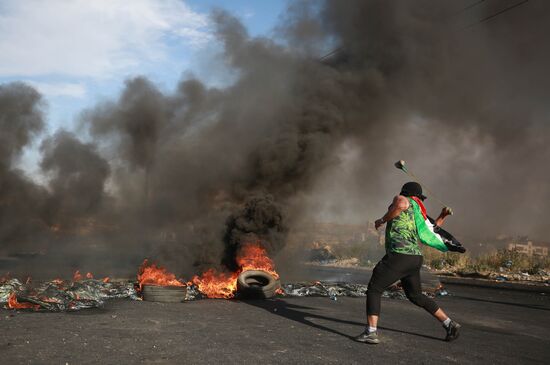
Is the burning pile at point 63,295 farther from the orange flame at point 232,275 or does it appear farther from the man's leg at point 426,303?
the man's leg at point 426,303

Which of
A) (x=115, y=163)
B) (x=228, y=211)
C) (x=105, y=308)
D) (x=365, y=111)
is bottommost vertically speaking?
(x=105, y=308)

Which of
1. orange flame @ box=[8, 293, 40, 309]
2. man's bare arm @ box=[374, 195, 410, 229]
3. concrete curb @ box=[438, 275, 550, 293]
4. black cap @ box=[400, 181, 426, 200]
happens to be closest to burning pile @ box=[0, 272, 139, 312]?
orange flame @ box=[8, 293, 40, 309]

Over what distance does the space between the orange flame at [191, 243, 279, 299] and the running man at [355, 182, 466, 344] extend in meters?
4.98

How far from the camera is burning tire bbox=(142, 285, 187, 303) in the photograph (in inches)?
342

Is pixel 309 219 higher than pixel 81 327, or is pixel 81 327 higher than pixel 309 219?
pixel 309 219

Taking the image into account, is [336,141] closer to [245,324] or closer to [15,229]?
[245,324]

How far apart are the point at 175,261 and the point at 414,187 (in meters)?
7.69

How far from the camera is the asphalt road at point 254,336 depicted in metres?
4.79

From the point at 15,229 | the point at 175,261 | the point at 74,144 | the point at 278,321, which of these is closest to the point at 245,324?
the point at 278,321

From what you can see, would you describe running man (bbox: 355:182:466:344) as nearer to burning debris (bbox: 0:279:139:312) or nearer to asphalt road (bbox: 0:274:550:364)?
asphalt road (bbox: 0:274:550:364)

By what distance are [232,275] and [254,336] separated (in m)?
5.85

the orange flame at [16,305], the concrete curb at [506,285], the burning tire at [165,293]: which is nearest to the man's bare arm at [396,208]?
the burning tire at [165,293]

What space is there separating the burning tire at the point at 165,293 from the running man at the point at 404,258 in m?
4.16

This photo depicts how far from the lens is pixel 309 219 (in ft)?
56.0
